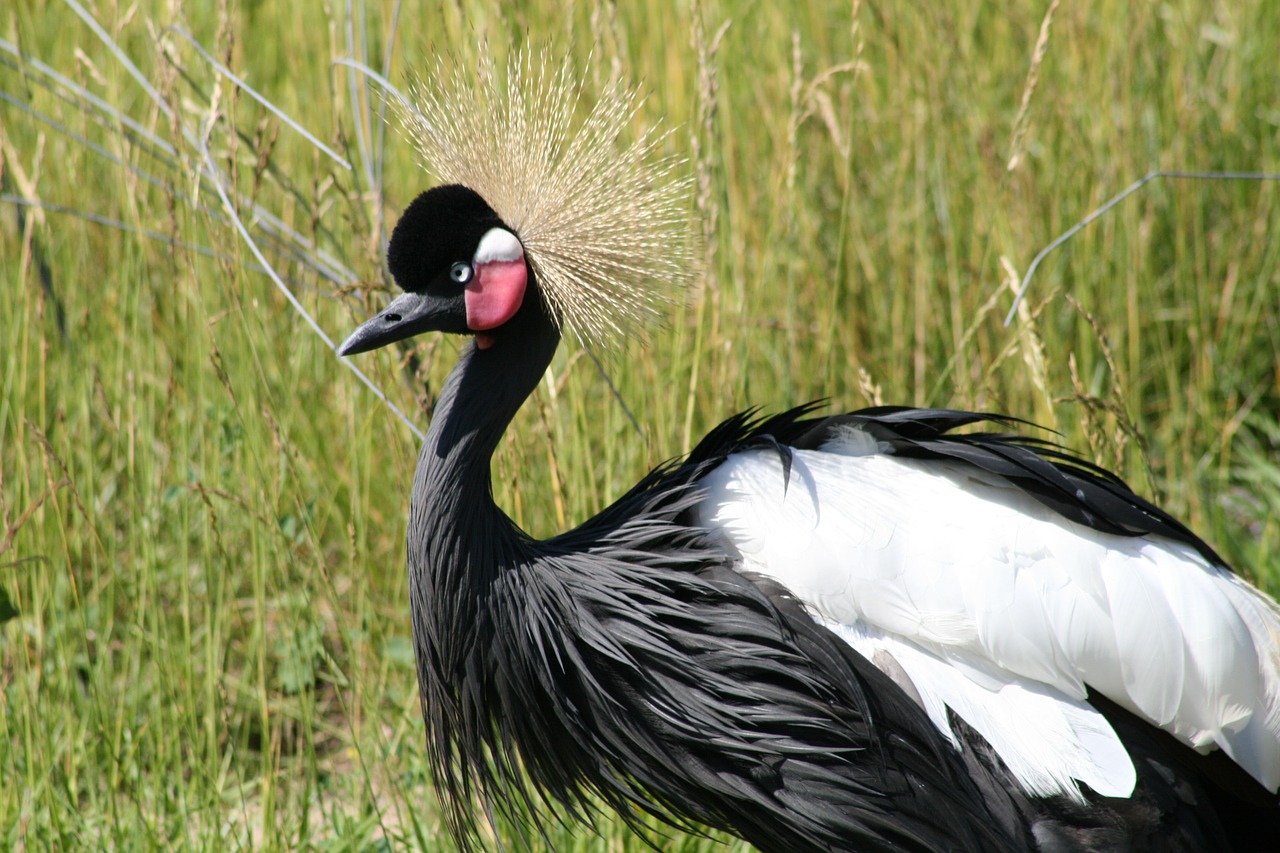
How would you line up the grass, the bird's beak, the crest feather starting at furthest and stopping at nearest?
the grass
the crest feather
the bird's beak

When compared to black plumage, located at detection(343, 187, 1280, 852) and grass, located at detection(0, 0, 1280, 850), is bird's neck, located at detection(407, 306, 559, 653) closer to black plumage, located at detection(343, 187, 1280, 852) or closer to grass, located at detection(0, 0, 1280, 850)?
black plumage, located at detection(343, 187, 1280, 852)

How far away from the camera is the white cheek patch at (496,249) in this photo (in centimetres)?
150

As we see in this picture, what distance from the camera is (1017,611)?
1491 mm

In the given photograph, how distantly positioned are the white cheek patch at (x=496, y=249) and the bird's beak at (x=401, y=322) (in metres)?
0.07

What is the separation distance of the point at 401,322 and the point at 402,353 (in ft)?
1.60

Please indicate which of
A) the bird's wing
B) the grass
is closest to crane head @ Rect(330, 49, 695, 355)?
the grass

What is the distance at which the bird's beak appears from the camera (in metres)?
1.43

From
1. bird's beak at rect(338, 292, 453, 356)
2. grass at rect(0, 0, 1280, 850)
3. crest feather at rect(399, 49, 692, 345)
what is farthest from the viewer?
grass at rect(0, 0, 1280, 850)

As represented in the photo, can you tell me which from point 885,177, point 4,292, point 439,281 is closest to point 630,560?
point 439,281

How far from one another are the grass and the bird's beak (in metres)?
0.23

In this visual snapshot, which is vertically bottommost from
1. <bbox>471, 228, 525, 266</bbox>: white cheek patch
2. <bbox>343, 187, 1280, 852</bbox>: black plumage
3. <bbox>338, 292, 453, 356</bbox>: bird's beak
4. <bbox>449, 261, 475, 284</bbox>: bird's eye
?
<bbox>343, 187, 1280, 852</bbox>: black plumage

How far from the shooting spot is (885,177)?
108 inches

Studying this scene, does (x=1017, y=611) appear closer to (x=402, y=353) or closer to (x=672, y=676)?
(x=672, y=676)

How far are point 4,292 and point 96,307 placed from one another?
15.3 inches
